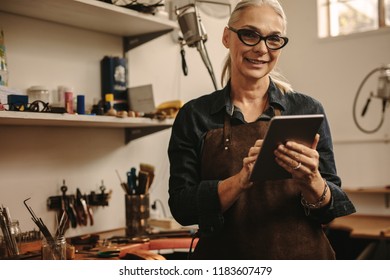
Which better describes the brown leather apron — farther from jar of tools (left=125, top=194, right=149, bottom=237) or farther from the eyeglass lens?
jar of tools (left=125, top=194, right=149, bottom=237)

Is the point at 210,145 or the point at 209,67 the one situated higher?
the point at 209,67

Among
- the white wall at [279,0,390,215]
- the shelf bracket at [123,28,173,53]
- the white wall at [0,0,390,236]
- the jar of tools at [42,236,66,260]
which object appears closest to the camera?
the jar of tools at [42,236,66,260]

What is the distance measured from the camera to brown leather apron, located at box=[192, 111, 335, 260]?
107 cm

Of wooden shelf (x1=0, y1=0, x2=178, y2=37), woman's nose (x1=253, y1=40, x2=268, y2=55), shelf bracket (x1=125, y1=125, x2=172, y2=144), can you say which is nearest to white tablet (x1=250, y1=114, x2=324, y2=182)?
woman's nose (x1=253, y1=40, x2=268, y2=55)

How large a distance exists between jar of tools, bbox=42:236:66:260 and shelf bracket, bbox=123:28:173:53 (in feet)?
2.86

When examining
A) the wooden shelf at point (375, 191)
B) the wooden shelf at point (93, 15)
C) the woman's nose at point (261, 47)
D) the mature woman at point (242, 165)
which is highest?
the wooden shelf at point (93, 15)

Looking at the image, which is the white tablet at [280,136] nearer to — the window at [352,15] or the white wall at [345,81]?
the white wall at [345,81]

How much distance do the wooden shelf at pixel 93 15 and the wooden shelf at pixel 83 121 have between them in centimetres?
33

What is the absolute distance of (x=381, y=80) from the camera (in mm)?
2051

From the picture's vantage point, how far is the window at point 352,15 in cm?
151

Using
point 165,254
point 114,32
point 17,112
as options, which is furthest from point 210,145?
point 114,32

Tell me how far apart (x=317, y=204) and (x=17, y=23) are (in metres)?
1.06

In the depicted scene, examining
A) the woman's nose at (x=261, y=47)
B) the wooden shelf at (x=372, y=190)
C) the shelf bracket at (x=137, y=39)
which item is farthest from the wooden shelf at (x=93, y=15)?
the wooden shelf at (x=372, y=190)
